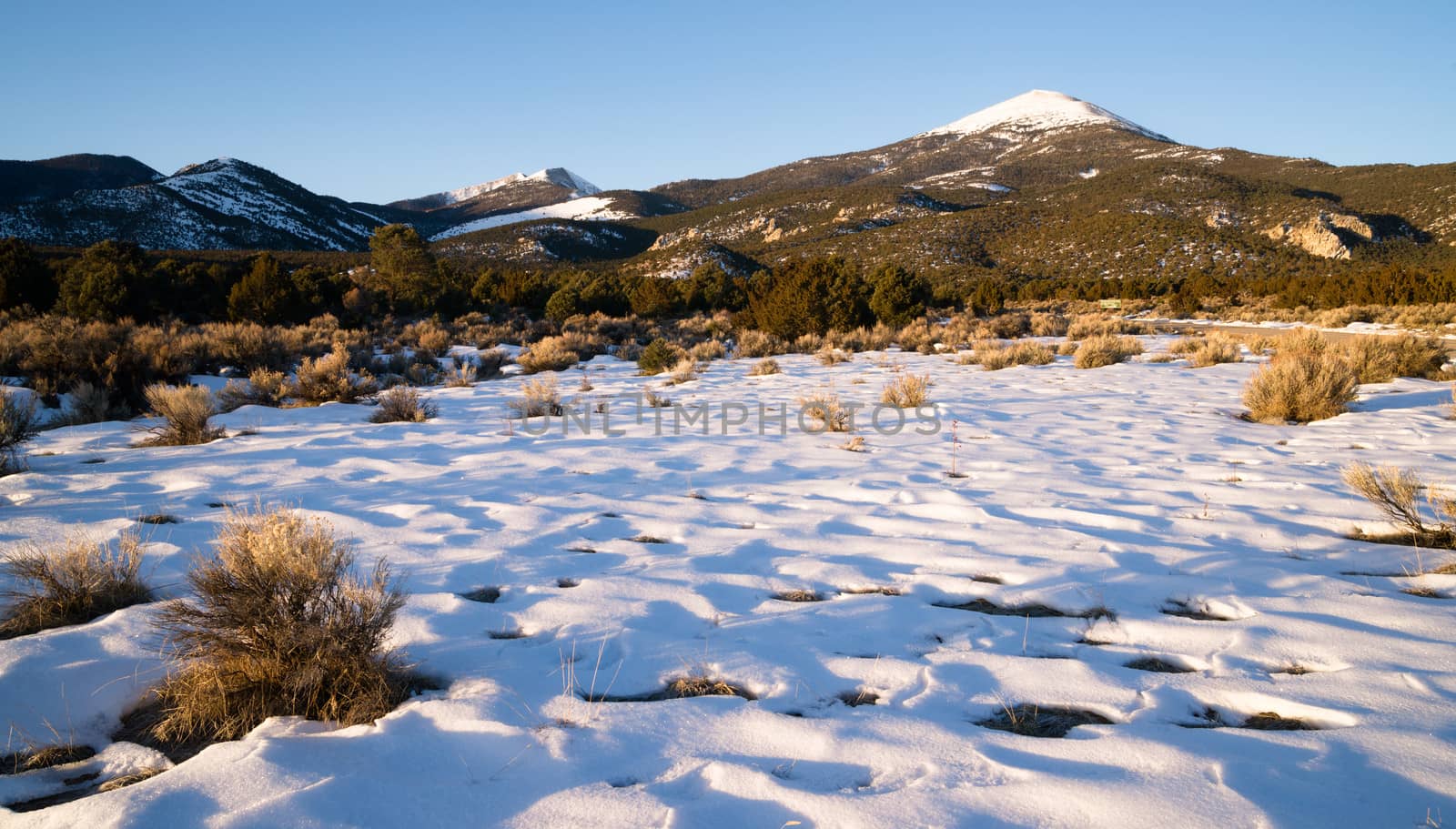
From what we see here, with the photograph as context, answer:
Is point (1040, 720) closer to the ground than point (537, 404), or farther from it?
closer to the ground

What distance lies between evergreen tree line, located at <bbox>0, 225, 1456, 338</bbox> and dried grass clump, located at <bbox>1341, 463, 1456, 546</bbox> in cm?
1478

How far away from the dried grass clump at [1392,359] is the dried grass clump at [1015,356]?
428 centimetres

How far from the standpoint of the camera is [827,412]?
7246mm

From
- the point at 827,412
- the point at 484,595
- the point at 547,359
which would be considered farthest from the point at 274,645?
the point at 547,359

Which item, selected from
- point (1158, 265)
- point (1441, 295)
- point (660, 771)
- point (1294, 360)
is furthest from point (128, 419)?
point (1158, 265)

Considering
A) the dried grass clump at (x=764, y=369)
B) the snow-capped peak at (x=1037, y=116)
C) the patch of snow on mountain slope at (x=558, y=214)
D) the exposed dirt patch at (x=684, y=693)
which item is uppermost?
the snow-capped peak at (x=1037, y=116)

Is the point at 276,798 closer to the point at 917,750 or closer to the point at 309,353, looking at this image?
the point at 917,750

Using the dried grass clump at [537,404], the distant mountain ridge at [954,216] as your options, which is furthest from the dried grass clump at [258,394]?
the distant mountain ridge at [954,216]

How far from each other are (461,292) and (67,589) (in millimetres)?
25706

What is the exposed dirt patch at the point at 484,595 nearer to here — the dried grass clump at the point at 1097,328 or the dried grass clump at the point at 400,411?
Result: the dried grass clump at the point at 400,411

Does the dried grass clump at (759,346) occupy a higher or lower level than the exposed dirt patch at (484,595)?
higher

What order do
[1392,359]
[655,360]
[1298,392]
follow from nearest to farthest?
[1298,392] < [1392,359] < [655,360]

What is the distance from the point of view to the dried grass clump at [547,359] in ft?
44.5

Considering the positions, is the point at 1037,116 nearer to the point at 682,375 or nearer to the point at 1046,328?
the point at 1046,328
